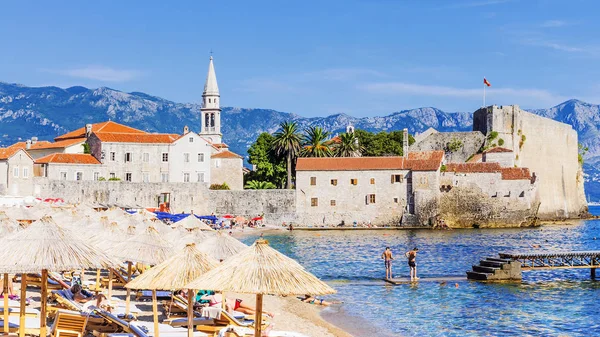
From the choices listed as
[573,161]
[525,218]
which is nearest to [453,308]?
[525,218]

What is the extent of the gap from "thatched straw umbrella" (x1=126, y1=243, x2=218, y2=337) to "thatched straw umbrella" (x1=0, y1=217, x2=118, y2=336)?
790mm

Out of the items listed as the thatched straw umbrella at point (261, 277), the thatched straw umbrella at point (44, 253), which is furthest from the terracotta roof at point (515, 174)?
the thatched straw umbrella at point (261, 277)

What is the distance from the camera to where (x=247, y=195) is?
71.1 metres

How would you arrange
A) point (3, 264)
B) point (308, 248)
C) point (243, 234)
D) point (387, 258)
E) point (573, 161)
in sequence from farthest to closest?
point (573, 161) < point (243, 234) < point (308, 248) < point (387, 258) < point (3, 264)

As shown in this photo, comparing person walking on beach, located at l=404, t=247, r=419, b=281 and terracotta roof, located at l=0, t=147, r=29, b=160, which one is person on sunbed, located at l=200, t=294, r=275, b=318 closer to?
person walking on beach, located at l=404, t=247, r=419, b=281

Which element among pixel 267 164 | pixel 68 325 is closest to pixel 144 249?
pixel 68 325

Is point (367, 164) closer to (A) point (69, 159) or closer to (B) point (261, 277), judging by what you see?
(A) point (69, 159)

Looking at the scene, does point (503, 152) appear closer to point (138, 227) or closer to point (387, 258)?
point (387, 258)

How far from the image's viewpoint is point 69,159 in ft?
228

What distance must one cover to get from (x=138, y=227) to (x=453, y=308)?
1077cm

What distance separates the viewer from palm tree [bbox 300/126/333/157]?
76750 millimetres

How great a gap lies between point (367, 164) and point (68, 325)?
54.6 meters

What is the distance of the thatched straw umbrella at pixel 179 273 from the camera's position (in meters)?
14.4

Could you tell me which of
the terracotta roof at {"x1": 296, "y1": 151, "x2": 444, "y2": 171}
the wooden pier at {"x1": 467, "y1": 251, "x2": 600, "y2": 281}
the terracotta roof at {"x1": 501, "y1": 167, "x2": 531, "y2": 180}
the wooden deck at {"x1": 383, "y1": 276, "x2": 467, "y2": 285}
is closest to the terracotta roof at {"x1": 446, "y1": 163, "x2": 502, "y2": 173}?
the terracotta roof at {"x1": 501, "y1": 167, "x2": 531, "y2": 180}
